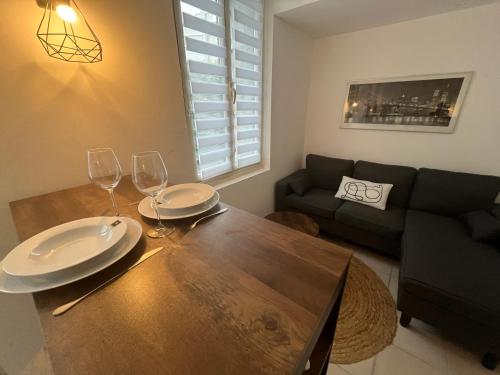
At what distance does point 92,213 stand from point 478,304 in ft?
5.93

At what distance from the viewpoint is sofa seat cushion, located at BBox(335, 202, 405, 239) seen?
171 cm

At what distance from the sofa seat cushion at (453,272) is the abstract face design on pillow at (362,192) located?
0.50 metres

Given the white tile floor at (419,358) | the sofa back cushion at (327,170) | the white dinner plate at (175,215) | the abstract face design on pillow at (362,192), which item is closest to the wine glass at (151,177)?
the white dinner plate at (175,215)

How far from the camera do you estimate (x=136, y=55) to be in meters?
1.14

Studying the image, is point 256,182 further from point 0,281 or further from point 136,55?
point 0,281

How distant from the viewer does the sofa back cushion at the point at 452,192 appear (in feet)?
5.40

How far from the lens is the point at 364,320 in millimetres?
1363

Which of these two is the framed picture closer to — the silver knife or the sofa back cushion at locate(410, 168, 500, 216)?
the sofa back cushion at locate(410, 168, 500, 216)

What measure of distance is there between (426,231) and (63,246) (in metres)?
2.13

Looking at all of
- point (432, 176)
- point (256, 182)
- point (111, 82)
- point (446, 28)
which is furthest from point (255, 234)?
point (446, 28)

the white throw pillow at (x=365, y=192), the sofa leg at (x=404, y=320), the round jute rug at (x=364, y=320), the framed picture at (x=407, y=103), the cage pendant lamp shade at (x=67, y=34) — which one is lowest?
the round jute rug at (x=364, y=320)

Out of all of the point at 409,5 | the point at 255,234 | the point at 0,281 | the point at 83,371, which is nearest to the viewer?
the point at 83,371

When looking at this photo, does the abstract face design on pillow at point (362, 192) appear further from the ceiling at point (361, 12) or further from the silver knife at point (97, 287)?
the silver knife at point (97, 287)

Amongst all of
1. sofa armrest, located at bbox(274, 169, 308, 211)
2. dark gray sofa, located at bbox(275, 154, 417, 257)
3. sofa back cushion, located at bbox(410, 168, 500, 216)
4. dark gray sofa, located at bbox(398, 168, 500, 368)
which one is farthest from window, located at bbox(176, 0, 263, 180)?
sofa back cushion, located at bbox(410, 168, 500, 216)
